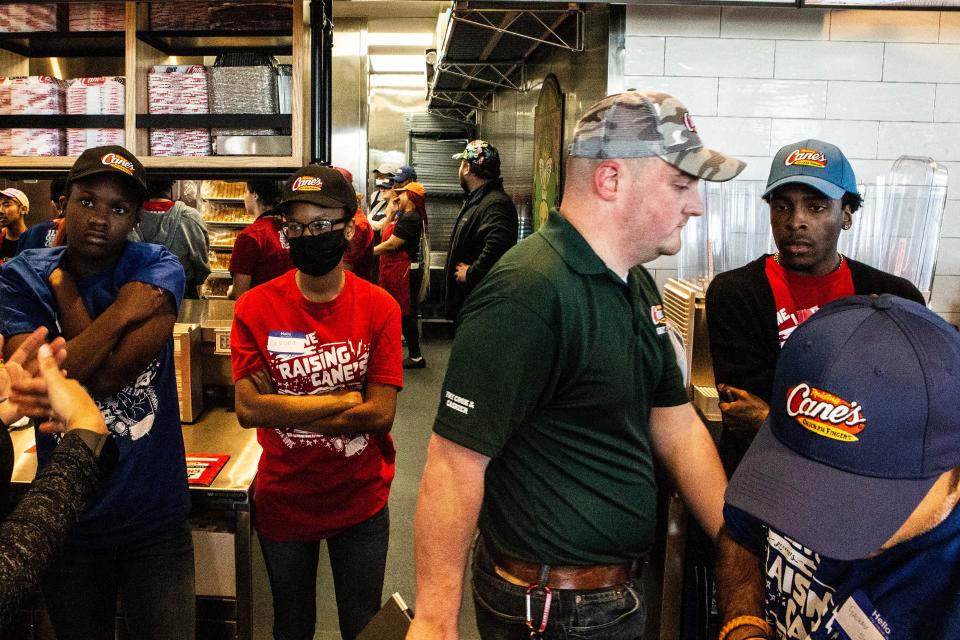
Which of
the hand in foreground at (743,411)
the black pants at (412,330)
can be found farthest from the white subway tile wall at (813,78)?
the black pants at (412,330)

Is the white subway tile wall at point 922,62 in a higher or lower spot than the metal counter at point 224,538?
higher

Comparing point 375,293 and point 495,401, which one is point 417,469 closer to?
point 375,293

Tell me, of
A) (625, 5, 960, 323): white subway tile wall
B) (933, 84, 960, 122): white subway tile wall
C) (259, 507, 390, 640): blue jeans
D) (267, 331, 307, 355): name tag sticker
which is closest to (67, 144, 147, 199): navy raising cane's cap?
(267, 331, 307, 355): name tag sticker

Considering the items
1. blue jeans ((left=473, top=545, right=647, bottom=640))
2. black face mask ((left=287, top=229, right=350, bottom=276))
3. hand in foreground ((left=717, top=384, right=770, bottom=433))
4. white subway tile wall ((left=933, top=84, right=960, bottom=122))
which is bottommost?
blue jeans ((left=473, top=545, right=647, bottom=640))

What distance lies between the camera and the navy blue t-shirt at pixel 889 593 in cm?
94

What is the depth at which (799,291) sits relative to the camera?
2332 millimetres

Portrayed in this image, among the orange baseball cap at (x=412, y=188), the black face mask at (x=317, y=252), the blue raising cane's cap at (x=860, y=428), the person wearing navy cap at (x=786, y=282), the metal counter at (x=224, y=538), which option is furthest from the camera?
the orange baseball cap at (x=412, y=188)

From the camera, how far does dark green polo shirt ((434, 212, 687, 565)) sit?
137 cm

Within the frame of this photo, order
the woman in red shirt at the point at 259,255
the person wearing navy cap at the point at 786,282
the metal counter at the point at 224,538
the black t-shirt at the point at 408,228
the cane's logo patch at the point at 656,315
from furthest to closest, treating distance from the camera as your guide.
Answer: the black t-shirt at the point at 408,228
the woman in red shirt at the point at 259,255
the metal counter at the point at 224,538
the person wearing navy cap at the point at 786,282
the cane's logo patch at the point at 656,315

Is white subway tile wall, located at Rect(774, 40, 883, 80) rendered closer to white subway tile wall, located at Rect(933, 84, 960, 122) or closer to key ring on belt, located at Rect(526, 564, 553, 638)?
white subway tile wall, located at Rect(933, 84, 960, 122)

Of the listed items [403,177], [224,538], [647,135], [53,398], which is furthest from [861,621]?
[403,177]

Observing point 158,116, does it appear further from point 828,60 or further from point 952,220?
point 952,220

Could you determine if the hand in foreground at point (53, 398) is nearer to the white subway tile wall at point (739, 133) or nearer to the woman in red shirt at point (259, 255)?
the woman in red shirt at point (259, 255)

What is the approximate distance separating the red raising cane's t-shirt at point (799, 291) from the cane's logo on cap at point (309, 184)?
1.40 m
